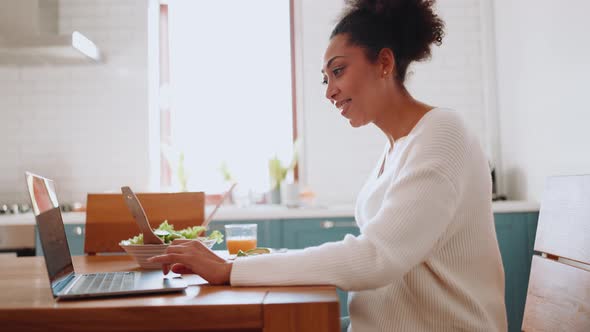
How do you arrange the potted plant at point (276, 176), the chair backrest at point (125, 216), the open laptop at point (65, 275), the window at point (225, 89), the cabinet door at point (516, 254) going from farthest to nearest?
the window at point (225, 89), the potted plant at point (276, 176), the cabinet door at point (516, 254), the chair backrest at point (125, 216), the open laptop at point (65, 275)

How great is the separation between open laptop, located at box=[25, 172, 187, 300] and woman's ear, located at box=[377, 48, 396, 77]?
0.71 metres

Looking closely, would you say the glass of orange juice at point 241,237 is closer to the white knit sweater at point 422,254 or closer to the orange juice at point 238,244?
the orange juice at point 238,244

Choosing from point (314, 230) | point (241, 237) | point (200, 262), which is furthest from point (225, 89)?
point (200, 262)

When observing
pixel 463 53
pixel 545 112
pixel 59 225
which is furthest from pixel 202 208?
pixel 463 53

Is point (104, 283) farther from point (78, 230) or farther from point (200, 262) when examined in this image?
point (78, 230)

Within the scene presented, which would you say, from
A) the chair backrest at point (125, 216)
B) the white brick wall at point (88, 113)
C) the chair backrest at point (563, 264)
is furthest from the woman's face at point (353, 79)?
the white brick wall at point (88, 113)

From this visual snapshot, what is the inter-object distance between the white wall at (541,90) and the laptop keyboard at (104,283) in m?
2.04

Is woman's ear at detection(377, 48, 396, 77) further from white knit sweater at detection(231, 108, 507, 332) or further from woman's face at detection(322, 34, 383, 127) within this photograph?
white knit sweater at detection(231, 108, 507, 332)

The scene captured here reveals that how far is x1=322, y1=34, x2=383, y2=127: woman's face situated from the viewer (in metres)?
1.35

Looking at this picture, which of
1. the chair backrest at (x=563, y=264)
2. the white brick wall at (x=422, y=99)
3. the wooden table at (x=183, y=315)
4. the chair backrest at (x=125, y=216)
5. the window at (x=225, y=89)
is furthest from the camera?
the window at (x=225, y=89)

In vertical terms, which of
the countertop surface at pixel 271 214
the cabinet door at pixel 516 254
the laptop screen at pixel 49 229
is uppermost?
the laptop screen at pixel 49 229

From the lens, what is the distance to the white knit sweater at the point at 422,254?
0.98 meters

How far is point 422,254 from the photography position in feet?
3.29

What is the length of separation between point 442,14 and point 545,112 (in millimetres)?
1105
